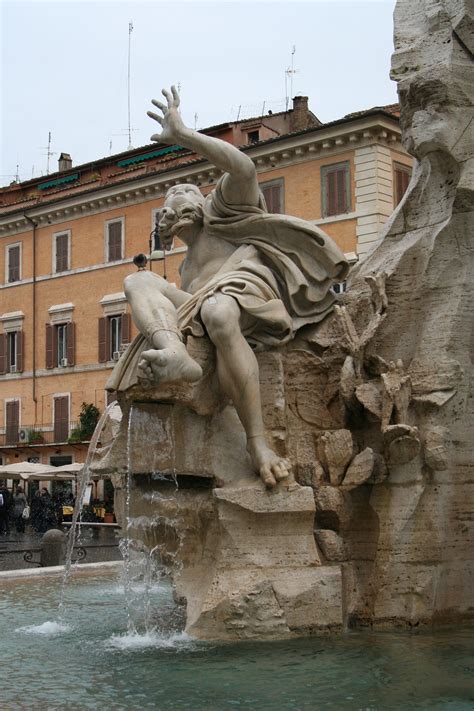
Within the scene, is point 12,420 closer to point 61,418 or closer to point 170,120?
point 61,418

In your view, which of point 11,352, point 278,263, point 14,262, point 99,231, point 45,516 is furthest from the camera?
point 14,262

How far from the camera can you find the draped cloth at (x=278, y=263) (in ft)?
22.7

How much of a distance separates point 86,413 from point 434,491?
32165mm

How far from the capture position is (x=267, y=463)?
6465 mm

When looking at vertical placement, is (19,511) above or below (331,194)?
below

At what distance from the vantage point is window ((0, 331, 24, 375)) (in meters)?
41.6

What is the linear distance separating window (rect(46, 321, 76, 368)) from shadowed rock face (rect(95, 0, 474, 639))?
33.0m

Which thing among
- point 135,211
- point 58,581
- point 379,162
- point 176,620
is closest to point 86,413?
point 135,211

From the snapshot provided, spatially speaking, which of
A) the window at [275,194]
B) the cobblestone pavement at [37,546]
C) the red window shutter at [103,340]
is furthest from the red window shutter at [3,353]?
the window at [275,194]

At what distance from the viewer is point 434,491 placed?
Answer: 668 cm

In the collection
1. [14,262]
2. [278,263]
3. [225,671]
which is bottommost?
[225,671]

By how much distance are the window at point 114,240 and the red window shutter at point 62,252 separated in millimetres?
2341

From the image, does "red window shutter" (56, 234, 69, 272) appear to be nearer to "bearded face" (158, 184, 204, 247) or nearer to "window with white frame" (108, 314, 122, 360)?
"window with white frame" (108, 314, 122, 360)

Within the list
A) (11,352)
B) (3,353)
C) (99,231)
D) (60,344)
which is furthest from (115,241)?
(3,353)
